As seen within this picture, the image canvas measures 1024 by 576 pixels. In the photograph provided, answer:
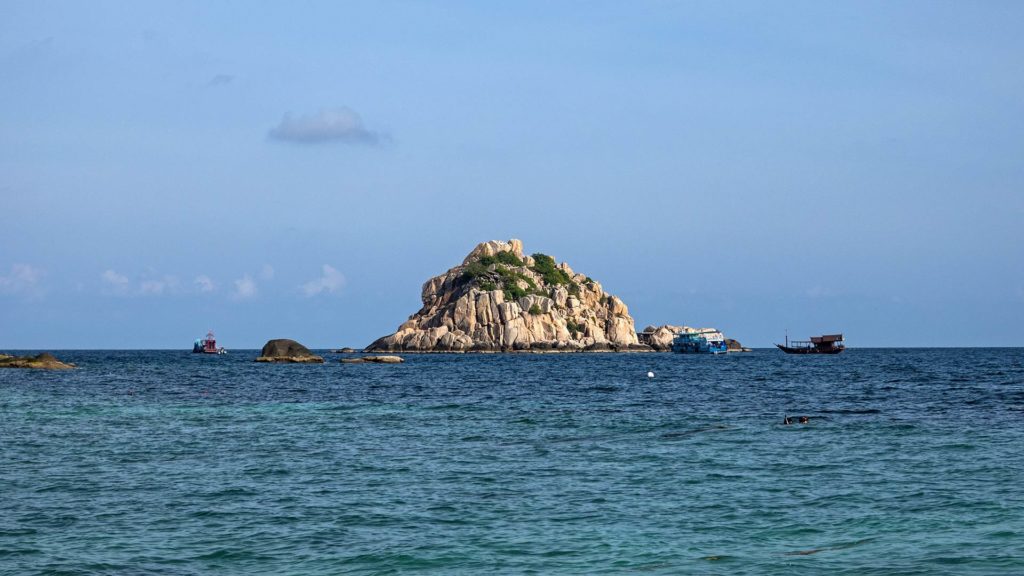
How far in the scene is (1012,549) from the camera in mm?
19359

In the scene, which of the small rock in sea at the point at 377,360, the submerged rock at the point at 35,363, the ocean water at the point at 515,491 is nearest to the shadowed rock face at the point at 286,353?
the small rock in sea at the point at 377,360

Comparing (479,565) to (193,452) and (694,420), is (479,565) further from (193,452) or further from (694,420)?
(694,420)

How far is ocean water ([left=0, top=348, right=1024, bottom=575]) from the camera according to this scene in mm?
19234

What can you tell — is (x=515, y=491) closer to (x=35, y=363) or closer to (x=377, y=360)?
(x=35, y=363)

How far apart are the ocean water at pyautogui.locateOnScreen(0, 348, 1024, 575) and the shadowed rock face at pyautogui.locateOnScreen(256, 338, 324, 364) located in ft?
308

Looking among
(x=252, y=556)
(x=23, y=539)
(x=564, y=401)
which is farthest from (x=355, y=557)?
(x=564, y=401)

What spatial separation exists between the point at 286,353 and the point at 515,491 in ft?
420

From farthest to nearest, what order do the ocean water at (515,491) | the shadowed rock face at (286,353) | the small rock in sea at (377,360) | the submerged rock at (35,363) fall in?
the small rock in sea at (377,360)
the shadowed rock face at (286,353)
the submerged rock at (35,363)
the ocean water at (515,491)

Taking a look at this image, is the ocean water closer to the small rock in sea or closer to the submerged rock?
the submerged rock

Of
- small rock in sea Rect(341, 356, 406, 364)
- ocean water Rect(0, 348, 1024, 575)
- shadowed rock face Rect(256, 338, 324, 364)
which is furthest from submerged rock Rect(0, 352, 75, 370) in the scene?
ocean water Rect(0, 348, 1024, 575)

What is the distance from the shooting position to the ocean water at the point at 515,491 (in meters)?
19.2

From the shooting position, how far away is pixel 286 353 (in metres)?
150

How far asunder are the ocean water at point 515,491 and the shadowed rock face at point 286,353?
308ft

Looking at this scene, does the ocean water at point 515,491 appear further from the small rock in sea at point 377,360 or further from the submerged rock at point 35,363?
the small rock in sea at point 377,360
